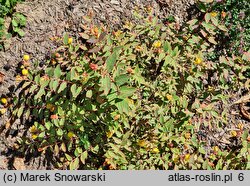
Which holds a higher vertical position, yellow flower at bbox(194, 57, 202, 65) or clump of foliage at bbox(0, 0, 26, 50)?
clump of foliage at bbox(0, 0, 26, 50)

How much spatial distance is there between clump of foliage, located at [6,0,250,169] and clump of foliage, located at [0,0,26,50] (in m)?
0.42

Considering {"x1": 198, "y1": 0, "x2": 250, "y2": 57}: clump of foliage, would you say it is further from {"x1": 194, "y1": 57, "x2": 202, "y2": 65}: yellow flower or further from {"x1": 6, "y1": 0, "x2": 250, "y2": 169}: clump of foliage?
{"x1": 194, "y1": 57, "x2": 202, "y2": 65}: yellow flower

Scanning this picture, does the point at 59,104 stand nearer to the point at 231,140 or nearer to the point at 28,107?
the point at 28,107

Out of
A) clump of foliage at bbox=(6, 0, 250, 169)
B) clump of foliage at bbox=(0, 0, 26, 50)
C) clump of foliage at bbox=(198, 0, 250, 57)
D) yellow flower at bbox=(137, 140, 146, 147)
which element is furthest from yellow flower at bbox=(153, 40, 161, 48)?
clump of foliage at bbox=(0, 0, 26, 50)

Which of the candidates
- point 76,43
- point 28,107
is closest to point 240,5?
point 76,43

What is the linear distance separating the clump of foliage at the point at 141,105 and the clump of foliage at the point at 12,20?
42cm

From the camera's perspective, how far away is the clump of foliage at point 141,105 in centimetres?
304

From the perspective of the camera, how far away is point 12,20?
138 inches

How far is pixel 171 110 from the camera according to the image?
3.22m

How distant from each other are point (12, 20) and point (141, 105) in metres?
1.42

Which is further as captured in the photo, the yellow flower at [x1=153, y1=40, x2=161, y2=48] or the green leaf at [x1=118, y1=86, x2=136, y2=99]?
the yellow flower at [x1=153, y1=40, x2=161, y2=48]

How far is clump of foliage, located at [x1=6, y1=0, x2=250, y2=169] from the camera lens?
304 cm

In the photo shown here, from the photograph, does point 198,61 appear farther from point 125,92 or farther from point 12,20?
point 12,20

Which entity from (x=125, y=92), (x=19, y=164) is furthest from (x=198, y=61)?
(x=19, y=164)
